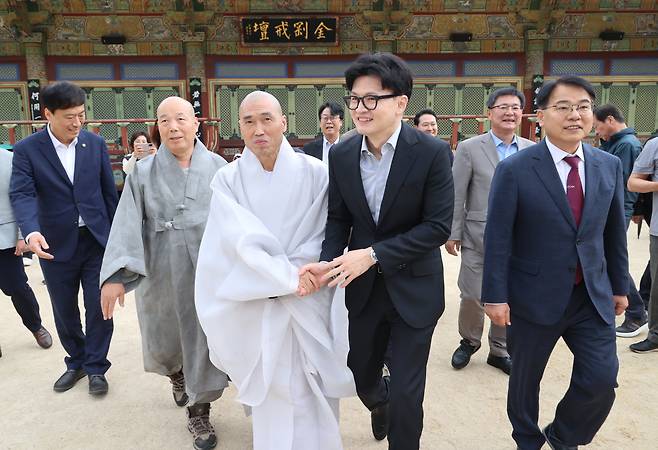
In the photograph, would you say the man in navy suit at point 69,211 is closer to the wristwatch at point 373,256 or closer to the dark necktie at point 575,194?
the wristwatch at point 373,256

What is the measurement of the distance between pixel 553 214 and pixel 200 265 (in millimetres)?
1496

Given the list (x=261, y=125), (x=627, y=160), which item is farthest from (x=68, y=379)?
(x=627, y=160)

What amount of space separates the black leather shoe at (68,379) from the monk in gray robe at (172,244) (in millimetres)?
984

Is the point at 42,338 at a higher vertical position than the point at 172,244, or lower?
lower

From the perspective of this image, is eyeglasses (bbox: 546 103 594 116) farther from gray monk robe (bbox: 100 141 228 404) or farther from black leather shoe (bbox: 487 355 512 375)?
black leather shoe (bbox: 487 355 512 375)

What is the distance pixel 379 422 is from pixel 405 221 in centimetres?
111

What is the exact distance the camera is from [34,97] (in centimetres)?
1059

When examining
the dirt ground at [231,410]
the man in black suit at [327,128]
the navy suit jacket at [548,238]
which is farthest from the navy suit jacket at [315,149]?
the navy suit jacket at [548,238]

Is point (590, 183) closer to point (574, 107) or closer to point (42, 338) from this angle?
point (574, 107)

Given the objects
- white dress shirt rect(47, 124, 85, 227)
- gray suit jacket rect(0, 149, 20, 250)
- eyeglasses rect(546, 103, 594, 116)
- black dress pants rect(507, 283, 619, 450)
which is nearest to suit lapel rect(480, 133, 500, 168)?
eyeglasses rect(546, 103, 594, 116)

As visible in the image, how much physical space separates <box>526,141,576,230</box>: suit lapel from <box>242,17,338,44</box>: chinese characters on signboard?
9.30 meters

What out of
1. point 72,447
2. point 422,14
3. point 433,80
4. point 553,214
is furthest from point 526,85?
point 72,447

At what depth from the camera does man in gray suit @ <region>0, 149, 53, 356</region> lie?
361cm

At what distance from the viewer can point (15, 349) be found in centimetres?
402
